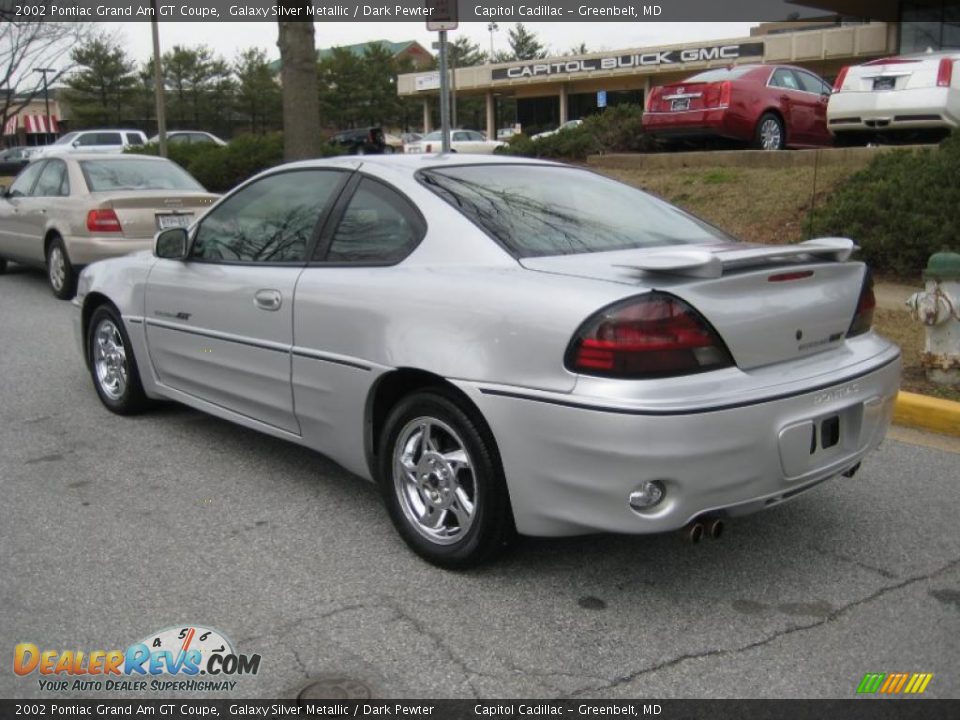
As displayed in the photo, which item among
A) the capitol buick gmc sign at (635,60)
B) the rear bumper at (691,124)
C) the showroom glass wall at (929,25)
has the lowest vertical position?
the rear bumper at (691,124)

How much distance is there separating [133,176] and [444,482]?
325 inches

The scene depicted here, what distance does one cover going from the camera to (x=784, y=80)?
13766 millimetres

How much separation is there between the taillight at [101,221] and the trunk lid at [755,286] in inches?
294

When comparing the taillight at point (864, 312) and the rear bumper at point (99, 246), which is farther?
the rear bumper at point (99, 246)

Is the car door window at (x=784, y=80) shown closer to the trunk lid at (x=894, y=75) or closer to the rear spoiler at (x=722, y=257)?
the trunk lid at (x=894, y=75)

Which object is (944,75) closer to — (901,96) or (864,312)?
(901,96)

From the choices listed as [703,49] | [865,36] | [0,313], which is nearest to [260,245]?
[0,313]

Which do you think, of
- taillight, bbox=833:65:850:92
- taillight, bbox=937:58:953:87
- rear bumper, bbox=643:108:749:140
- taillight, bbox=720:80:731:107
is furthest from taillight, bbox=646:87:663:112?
taillight, bbox=937:58:953:87

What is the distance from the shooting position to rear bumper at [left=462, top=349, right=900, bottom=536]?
3.03 meters

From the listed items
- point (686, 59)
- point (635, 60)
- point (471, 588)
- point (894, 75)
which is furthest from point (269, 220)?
point (635, 60)

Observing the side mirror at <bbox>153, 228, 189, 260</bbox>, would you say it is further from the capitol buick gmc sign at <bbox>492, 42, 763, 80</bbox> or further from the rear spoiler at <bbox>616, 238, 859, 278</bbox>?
the capitol buick gmc sign at <bbox>492, 42, 763, 80</bbox>

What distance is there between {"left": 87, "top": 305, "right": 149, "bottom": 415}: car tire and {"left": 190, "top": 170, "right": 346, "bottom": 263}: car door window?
3.12 ft

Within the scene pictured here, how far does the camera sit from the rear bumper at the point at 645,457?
3.03 m

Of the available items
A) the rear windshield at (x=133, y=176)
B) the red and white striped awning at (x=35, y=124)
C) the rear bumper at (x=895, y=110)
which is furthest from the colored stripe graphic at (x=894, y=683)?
the red and white striped awning at (x=35, y=124)
